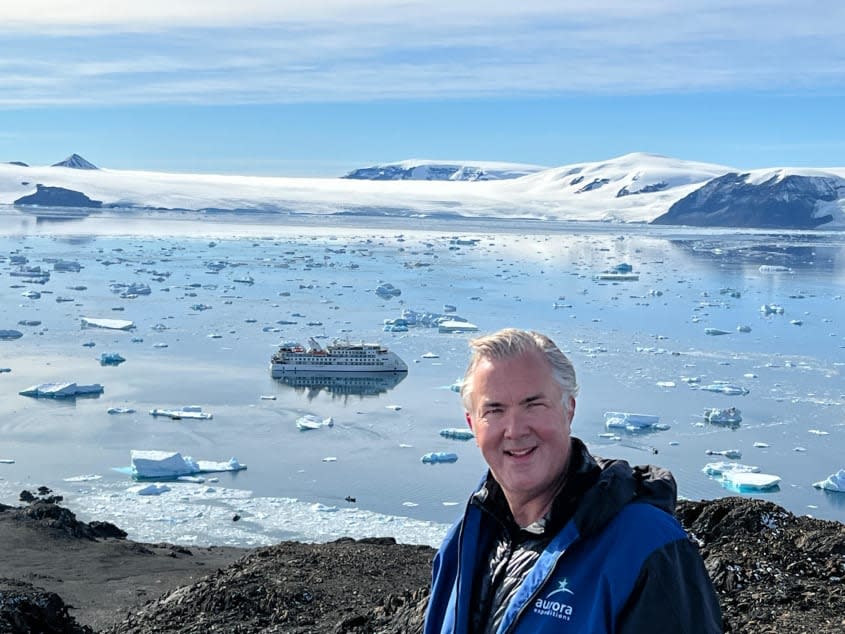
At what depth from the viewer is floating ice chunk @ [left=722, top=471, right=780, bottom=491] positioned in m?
10.6

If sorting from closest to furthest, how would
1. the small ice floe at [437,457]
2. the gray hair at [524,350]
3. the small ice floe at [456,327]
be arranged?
the gray hair at [524,350], the small ice floe at [437,457], the small ice floe at [456,327]

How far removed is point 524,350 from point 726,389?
47.3ft

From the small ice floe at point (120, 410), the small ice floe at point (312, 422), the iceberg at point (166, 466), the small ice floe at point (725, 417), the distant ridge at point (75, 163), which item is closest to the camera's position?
the iceberg at point (166, 466)

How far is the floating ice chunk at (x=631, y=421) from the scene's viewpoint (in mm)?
12984

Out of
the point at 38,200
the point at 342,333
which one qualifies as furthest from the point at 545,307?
the point at 38,200

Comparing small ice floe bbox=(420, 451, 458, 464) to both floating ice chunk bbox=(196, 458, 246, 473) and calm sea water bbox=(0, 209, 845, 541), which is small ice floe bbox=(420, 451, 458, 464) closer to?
calm sea water bbox=(0, 209, 845, 541)

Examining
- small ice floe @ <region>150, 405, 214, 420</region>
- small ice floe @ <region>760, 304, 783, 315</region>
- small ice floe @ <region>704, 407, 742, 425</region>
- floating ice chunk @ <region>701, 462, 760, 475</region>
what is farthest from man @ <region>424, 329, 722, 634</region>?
A: small ice floe @ <region>760, 304, 783, 315</region>

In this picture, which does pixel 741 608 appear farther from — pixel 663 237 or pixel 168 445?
pixel 663 237

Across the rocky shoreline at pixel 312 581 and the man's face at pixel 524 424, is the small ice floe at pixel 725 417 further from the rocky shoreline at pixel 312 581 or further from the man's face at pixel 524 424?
the man's face at pixel 524 424

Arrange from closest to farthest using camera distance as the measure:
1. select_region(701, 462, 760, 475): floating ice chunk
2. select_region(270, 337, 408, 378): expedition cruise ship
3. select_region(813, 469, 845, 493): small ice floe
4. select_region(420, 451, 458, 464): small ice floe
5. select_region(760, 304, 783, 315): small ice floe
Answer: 1. select_region(813, 469, 845, 493): small ice floe
2. select_region(701, 462, 760, 475): floating ice chunk
3. select_region(420, 451, 458, 464): small ice floe
4. select_region(270, 337, 408, 378): expedition cruise ship
5. select_region(760, 304, 783, 315): small ice floe

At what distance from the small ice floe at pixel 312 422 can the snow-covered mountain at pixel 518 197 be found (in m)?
53.2

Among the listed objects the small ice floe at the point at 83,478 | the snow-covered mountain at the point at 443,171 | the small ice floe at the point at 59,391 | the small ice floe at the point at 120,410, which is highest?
the snow-covered mountain at the point at 443,171

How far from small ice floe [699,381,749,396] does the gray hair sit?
46.9 feet

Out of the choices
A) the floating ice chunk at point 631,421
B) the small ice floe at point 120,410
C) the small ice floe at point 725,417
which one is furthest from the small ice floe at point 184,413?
the small ice floe at point 725,417
